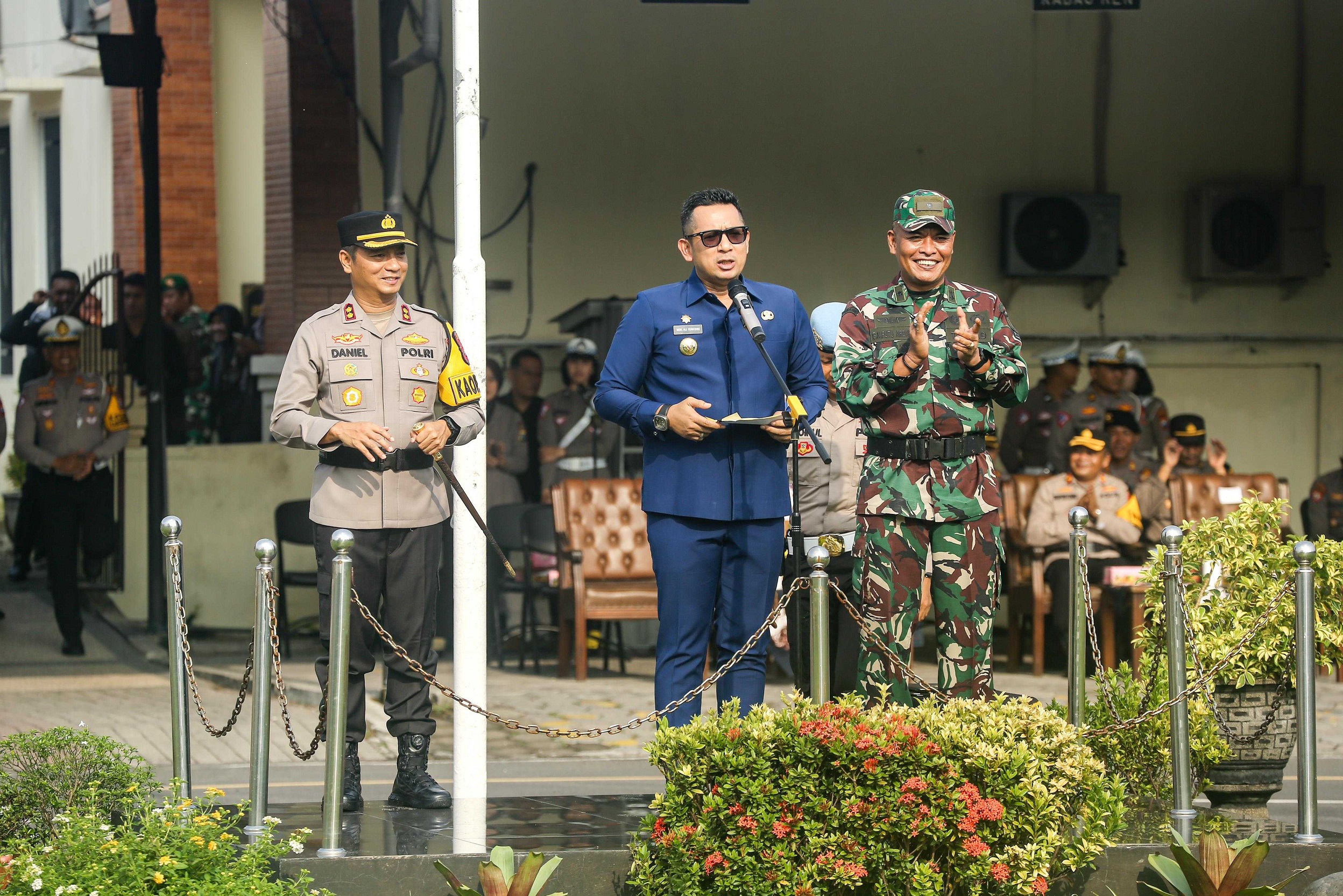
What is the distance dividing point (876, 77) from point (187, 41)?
10.2 m

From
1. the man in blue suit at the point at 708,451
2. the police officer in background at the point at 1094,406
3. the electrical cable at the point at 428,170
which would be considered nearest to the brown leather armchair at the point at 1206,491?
the police officer in background at the point at 1094,406

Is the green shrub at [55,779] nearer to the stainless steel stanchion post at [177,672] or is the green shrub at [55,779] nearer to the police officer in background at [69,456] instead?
the stainless steel stanchion post at [177,672]

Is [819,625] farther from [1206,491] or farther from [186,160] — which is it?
[186,160]

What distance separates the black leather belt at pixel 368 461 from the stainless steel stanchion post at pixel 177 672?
606mm

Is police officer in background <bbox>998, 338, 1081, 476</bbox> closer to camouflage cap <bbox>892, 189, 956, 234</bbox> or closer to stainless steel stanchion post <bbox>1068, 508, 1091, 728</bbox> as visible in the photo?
stainless steel stanchion post <bbox>1068, 508, 1091, 728</bbox>

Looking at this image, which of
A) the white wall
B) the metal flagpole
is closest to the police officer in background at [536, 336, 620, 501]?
the white wall

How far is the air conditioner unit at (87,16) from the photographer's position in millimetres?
18734

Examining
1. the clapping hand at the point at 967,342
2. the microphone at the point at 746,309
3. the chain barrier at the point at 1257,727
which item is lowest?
the chain barrier at the point at 1257,727

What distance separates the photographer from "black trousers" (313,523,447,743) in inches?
224

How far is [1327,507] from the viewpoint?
1241cm

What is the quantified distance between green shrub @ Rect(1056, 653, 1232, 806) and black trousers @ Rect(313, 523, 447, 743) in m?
2.20

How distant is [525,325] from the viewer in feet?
44.5

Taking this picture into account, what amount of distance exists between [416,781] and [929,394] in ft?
7.20

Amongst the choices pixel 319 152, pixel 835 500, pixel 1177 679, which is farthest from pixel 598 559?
pixel 1177 679
